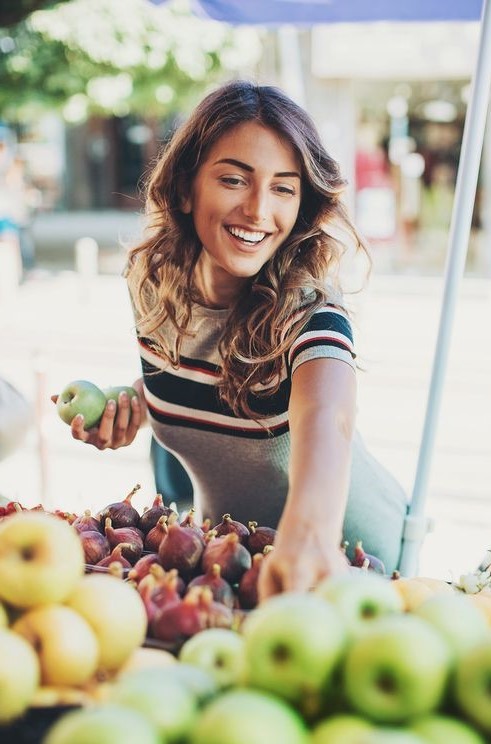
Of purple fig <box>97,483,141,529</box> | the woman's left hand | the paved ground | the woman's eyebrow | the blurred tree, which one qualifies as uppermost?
the blurred tree

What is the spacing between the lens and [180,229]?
9.43 ft

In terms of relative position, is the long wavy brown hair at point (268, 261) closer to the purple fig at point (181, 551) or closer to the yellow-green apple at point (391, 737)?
the purple fig at point (181, 551)

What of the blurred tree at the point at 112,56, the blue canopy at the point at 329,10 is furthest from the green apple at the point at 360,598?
the blurred tree at the point at 112,56

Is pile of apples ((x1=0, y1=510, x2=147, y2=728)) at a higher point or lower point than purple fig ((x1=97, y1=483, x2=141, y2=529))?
higher

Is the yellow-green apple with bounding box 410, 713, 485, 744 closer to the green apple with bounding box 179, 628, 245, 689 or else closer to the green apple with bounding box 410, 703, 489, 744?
the green apple with bounding box 410, 703, 489, 744

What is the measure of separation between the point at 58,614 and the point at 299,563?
17.5 inches

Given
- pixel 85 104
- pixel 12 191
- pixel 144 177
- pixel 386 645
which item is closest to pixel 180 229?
pixel 144 177

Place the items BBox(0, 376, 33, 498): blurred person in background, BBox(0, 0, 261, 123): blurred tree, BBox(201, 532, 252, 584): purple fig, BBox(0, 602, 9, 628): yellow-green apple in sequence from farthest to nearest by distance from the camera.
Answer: BBox(0, 0, 261, 123): blurred tree < BBox(0, 376, 33, 498): blurred person in background < BBox(201, 532, 252, 584): purple fig < BBox(0, 602, 9, 628): yellow-green apple

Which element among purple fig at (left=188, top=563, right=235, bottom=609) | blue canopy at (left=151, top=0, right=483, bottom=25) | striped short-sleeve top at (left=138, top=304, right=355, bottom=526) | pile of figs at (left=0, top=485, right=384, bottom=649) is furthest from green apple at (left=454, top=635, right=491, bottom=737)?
blue canopy at (left=151, top=0, right=483, bottom=25)

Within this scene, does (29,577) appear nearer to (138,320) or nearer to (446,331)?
(138,320)

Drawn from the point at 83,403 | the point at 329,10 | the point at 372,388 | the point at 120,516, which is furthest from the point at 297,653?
the point at 372,388

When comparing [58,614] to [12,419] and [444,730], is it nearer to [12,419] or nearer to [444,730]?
[444,730]

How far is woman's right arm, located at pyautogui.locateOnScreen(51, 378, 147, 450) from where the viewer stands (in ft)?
9.26

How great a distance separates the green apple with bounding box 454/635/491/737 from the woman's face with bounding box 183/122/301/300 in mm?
1465
